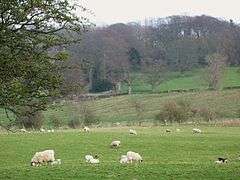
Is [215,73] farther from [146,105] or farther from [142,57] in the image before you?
[142,57]

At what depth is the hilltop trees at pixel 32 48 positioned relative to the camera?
63.3 feet

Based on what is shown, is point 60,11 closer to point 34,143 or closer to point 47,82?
point 47,82

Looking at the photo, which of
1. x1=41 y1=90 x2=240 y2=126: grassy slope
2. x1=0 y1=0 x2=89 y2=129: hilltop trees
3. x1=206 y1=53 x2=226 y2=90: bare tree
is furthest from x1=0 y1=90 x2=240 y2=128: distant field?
x1=0 y1=0 x2=89 y2=129: hilltop trees

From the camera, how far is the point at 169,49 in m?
196


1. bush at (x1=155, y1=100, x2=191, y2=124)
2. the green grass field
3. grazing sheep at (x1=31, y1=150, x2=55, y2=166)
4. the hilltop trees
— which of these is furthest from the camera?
bush at (x1=155, y1=100, x2=191, y2=124)

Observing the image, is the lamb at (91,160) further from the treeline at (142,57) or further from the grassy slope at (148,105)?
the treeline at (142,57)

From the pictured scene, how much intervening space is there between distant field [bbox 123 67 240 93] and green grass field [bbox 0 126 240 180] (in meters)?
104

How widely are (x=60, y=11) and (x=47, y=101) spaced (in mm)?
3873

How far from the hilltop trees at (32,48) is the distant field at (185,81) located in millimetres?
126899

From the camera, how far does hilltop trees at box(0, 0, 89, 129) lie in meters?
19.3

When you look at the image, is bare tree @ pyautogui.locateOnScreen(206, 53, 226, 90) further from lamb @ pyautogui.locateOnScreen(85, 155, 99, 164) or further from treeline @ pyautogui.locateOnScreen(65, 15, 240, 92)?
lamb @ pyautogui.locateOnScreen(85, 155, 99, 164)

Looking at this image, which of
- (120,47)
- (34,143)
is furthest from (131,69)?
(34,143)

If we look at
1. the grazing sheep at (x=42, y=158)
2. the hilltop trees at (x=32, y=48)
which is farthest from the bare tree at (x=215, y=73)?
the hilltop trees at (x=32, y=48)

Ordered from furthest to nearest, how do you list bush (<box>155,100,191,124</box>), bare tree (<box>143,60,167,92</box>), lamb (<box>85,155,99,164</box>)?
1. bare tree (<box>143,60,167,92</box>)
2. bush (<box>155,100,191,124</box>)
3. lamb (<box>85,155,99,164</box>)
